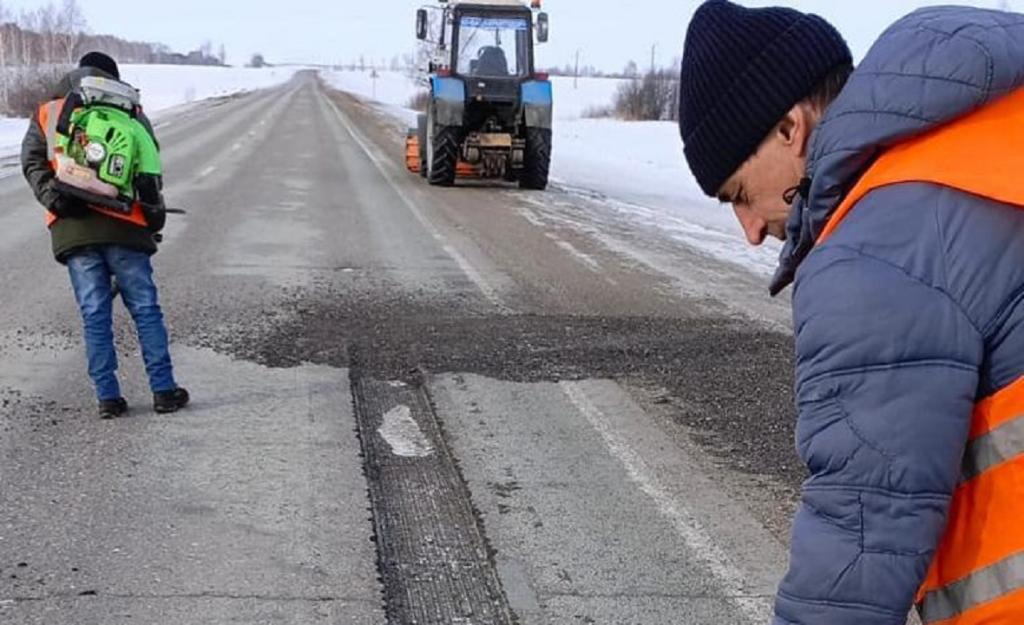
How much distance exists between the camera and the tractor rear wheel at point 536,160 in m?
17.9

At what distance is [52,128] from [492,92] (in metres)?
13.0

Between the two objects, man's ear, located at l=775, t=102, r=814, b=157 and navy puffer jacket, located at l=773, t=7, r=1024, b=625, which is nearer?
navy puffer jacket, located at l=773, t=7, r=1024, b=625

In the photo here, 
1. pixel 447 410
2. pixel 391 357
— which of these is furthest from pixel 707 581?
pixel 391 357

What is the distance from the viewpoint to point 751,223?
179 centimetres

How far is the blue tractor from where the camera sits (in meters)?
17.9

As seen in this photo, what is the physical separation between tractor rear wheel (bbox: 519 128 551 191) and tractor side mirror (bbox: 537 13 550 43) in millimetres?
1623

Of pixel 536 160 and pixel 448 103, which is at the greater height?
pixel 448 103

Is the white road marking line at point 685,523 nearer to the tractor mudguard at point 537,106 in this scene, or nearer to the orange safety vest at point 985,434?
the orange safety vest at point 985,434

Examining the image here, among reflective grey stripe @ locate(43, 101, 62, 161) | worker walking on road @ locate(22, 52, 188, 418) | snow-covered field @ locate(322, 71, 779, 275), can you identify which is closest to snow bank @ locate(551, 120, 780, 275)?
snow-covered field @ locate(322, 71, 779, 275)

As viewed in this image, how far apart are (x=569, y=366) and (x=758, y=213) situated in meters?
5.13

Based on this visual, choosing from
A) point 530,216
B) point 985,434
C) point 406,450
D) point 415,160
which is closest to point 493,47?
point 415,160

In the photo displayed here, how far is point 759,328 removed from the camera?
8094 mm

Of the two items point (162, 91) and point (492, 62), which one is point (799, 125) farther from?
point (162, 91)

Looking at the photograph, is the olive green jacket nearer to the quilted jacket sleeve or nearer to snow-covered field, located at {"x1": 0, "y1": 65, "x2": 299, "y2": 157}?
the quilted jacket sleeve
